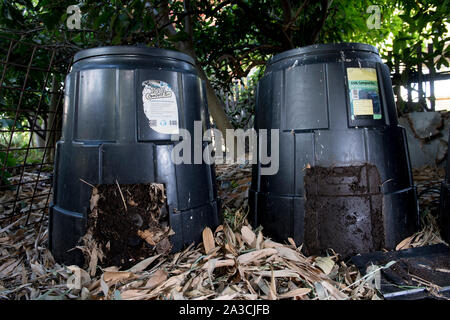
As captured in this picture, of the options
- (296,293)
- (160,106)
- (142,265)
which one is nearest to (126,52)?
(160,106)

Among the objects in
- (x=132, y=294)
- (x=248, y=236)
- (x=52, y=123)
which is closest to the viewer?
(x=132, y=294)

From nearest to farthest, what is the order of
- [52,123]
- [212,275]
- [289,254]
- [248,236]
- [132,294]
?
1. [132,294]
2. [212,275]
3. [289,254]
4. [248,236]
5. [52,123]

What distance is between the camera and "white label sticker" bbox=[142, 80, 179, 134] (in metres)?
1.09

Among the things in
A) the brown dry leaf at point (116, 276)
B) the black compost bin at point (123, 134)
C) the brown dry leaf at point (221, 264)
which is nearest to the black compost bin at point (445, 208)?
the brown dry leaf at point (221, 264)

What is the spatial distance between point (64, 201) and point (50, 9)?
108 centimetres

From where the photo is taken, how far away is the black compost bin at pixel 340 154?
1.15 meters

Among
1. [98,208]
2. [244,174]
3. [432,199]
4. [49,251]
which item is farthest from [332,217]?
[244,174]

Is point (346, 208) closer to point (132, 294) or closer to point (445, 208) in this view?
point (445, 208)

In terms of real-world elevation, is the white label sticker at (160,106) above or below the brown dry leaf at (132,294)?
above

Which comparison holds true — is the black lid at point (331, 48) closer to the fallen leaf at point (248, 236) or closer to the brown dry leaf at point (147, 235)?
the fallen leaf at point (248, 236)

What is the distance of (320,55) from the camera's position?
1.20 meters

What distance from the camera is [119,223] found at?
1059 mm

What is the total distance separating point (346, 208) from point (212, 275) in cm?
55

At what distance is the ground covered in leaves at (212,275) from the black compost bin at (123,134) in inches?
3.4
